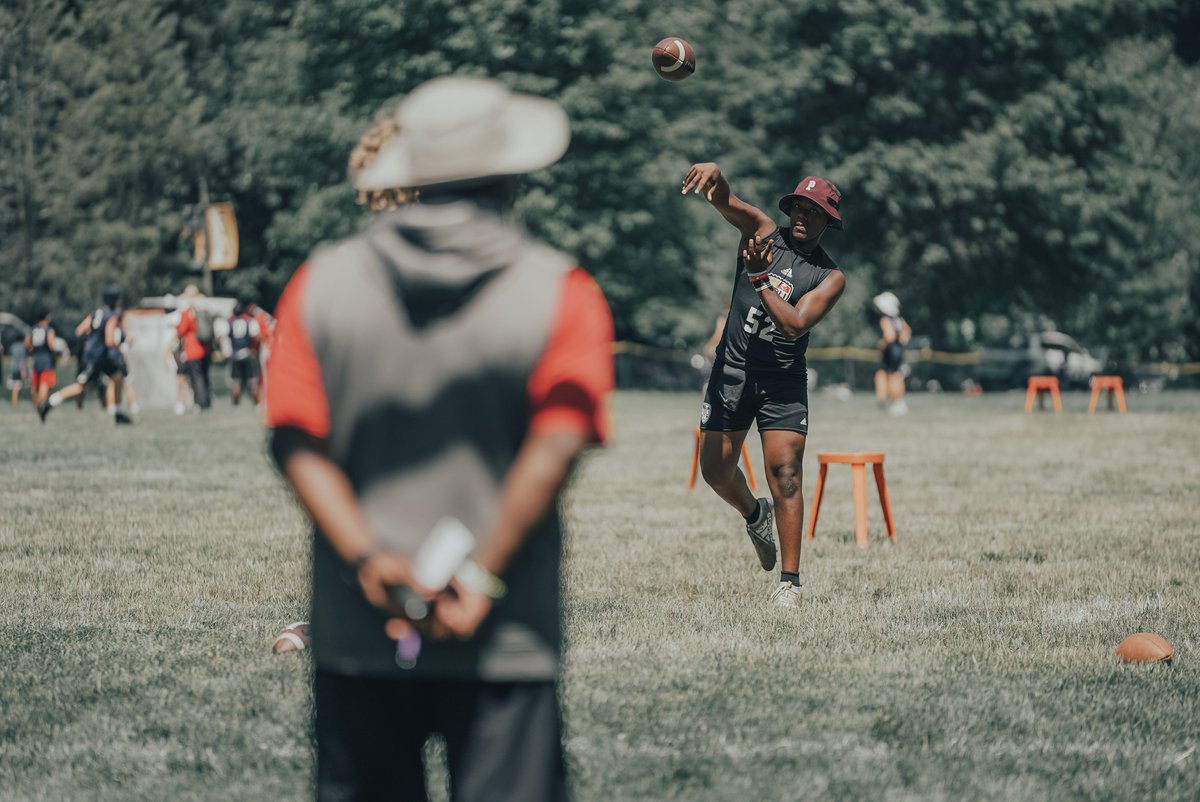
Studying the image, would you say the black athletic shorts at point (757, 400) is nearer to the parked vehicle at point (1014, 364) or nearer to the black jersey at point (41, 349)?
the black jersey at point (41, 349)

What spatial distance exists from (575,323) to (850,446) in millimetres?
18626

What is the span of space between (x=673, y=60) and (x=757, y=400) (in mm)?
2201

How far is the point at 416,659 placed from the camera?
316 cm

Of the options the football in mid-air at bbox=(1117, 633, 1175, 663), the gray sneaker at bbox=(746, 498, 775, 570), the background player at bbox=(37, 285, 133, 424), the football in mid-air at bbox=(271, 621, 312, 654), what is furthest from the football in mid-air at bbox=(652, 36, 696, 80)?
the background player at bbox=(37, 285, 133, 424)

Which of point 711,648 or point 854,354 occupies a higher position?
point 854,354

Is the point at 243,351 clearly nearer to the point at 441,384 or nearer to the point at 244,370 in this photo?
the point at 244,370

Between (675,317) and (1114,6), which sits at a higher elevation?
(1114,6)

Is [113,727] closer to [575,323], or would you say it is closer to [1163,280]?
[575,323]

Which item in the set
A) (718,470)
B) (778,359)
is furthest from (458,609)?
(718,470)

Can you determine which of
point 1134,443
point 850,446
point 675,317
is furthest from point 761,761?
point 675,317

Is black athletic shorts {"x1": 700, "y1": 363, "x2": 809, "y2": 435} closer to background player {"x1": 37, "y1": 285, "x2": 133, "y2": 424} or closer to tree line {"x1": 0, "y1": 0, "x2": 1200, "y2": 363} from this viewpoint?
background player {"x1": 37, "y1": 285, "x2": 133, "y2": 424}

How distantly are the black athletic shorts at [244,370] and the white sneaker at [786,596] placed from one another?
24.0 metres

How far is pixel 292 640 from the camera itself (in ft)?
23.8

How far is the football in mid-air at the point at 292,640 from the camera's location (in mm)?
7195
